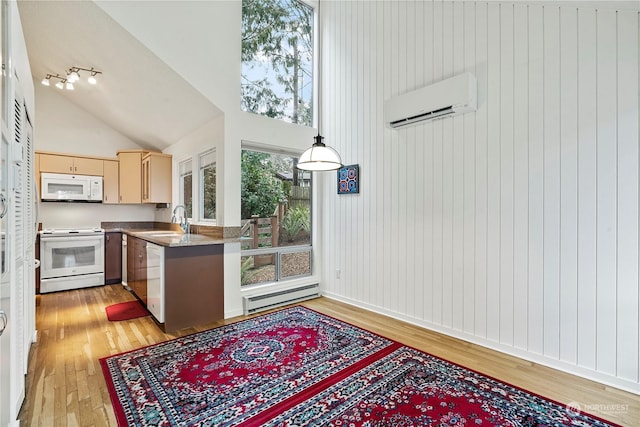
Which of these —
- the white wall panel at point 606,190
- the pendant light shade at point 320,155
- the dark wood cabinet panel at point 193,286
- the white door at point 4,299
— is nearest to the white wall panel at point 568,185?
the white wall panel at point 606,190

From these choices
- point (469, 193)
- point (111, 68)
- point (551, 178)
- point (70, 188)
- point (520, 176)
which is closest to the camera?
point (551, 178)

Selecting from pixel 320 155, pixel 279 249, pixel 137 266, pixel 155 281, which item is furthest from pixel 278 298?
pixel 320 155

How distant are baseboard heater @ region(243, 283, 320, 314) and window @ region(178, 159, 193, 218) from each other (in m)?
1.72

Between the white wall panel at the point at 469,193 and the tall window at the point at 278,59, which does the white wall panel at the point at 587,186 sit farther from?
the tall window at the point at 278,59

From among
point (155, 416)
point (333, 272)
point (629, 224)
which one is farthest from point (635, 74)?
point (155, 416)

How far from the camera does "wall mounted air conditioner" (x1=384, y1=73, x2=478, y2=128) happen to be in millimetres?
2805

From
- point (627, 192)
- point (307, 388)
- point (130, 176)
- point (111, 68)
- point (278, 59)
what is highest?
point (278, 59)

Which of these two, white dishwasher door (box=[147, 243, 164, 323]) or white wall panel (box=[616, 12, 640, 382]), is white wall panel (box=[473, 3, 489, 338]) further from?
white dishwasher door (box=[147, 243, 164, 323])

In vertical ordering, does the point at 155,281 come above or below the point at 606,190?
below

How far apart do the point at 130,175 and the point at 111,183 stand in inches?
13.6

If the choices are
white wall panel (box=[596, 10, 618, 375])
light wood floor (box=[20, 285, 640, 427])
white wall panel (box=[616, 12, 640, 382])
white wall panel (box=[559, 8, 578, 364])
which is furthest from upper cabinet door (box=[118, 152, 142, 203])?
white wall panel (box=[616, 12, 640, 382])

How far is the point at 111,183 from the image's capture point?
529 centimetres

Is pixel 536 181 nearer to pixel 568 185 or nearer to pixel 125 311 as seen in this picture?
pixel 568 185

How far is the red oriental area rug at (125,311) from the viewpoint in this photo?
11.8ft
